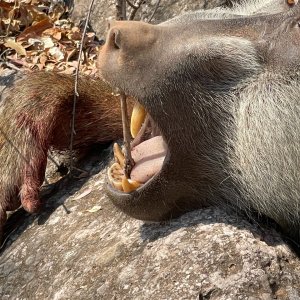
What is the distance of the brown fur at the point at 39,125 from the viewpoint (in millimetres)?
4609

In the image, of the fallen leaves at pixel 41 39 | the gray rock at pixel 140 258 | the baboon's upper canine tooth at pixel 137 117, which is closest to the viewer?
the gray rock at pixel 140 258

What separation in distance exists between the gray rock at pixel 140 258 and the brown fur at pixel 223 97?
207 millimetres

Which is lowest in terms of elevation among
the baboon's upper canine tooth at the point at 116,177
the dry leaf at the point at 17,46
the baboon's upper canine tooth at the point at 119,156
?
the baboon's upper canine tooth at the point at 116,177

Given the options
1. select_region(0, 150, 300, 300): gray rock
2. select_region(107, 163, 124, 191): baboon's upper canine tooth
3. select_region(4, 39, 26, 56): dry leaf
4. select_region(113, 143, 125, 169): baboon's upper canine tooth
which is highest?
select_region(4, 39, 26, 56): dry leaf

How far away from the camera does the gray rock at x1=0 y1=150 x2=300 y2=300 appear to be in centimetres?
346

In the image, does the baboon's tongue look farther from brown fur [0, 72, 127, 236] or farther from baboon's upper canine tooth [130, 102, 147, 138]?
brown fur [0, 72, 127, 236]

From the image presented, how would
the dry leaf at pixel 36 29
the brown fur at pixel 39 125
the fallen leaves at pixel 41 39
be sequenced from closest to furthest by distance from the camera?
the brown fur at pixel 39 125 → the fallen leaves at pixel 41 39 → the dry leaf at pixel 36 29

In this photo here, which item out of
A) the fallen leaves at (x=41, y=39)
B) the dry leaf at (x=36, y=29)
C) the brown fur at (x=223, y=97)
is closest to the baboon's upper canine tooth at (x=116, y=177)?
the brown fur at (x=223, y=97)

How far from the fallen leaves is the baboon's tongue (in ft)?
6.86

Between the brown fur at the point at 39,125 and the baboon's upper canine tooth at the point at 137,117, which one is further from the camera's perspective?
the brown fur at the point at 39,125

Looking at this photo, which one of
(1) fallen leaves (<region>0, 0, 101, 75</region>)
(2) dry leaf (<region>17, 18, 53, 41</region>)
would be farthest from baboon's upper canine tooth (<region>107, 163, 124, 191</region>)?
(2) dry leaf (<region>17, 18, 53, 41</region>)

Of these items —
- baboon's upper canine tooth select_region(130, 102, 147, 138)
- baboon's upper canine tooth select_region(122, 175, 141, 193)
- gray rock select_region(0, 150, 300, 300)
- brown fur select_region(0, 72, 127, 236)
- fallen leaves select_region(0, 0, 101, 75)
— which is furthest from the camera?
fallen leaves select_region(0, 0, 101, 75)

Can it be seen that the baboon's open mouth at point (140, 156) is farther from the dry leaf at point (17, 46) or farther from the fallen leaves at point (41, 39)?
the dry leaf at point (17, 46)

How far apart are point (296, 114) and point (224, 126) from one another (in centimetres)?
37
